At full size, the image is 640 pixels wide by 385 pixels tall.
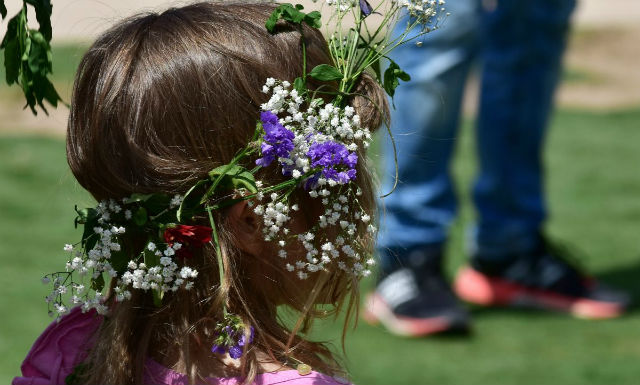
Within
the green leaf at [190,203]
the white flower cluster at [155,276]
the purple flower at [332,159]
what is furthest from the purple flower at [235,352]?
the purple flower at [332,159]

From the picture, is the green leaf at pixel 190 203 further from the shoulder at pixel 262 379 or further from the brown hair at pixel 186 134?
the shoulder at pixel 262 379

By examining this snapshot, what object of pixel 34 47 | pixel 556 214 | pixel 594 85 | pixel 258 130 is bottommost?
pixel 594 85

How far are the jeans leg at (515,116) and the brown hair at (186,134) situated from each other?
8.35 ft

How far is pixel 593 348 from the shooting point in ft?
12.7

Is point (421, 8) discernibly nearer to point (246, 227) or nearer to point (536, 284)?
point (246, 227)

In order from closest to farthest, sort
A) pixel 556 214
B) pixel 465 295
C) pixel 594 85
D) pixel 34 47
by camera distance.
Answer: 1. pixel 34 47
2. pixel 465 295
3. pixel 556 214
4. pixel 594 85

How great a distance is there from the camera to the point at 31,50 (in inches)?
64.2

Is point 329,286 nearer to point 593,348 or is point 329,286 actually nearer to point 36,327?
point 593,348

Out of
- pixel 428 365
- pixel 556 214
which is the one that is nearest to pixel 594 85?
pixel 556 214

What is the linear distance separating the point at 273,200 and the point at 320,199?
0.45 feet

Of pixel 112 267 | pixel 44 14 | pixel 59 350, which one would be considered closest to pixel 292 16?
pixel 44 14

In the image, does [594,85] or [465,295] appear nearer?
[465,295]

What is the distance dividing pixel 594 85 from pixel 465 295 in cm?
568

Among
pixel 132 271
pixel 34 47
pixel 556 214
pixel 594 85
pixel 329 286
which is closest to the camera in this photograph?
pixel 34 47
